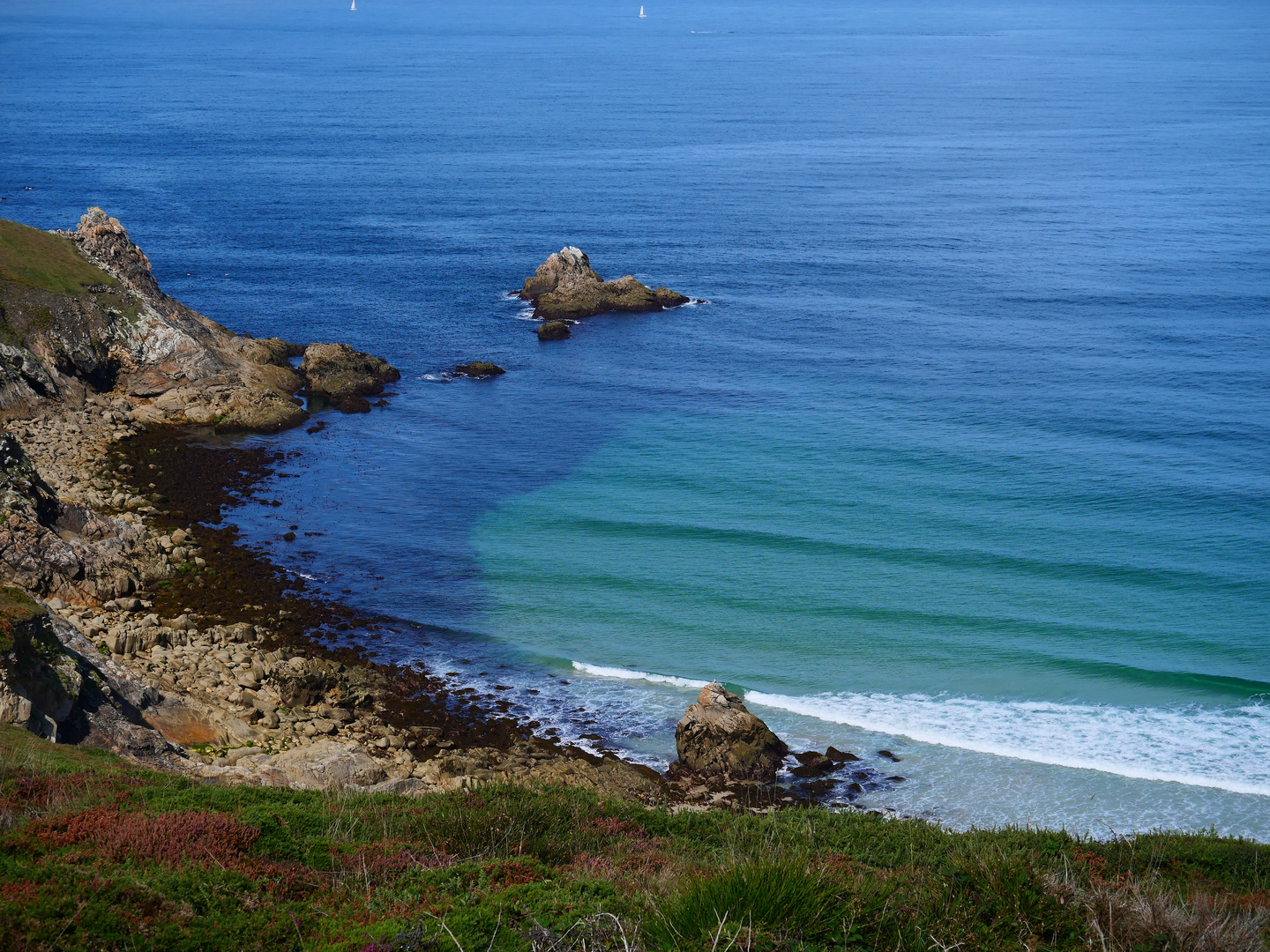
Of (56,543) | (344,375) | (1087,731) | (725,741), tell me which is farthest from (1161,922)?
(344,375)

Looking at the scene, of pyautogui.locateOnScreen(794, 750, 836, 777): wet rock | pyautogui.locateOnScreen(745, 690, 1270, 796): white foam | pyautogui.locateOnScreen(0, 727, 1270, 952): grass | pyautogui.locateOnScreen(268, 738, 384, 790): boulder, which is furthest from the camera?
pyautogui.locateOnScreen(745, 690, 1270, 796): white foam

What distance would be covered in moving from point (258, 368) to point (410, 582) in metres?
24.2

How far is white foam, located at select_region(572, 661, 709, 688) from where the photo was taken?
31.8m

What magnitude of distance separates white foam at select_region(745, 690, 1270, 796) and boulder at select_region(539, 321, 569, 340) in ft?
138

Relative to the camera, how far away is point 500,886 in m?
11.8

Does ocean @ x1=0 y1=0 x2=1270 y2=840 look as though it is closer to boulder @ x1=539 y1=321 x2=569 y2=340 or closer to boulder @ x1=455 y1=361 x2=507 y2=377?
boulder @ x1=455 y1=361 x2=507 y2=377

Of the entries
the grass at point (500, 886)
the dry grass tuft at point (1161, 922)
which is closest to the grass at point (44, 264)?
the grass at point (500, 886)

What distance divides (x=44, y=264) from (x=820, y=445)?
4180cm

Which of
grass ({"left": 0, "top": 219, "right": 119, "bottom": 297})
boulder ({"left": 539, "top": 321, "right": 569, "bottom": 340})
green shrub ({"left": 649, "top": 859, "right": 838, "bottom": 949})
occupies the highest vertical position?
grass ({"left": 0, "top": 219, "right": 119, "bottom": 297})

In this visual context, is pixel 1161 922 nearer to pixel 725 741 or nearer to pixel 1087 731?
pixel 725 741

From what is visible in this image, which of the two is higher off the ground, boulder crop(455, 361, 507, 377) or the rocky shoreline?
boulder crop(455, 361, 507, 377)

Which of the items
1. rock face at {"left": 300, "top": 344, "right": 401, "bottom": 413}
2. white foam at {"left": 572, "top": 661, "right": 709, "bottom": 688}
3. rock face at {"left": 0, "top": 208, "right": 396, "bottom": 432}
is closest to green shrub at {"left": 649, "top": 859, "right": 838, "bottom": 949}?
white foam at {"left": 572, "top": 661, "right": 709, "bottom": 688}

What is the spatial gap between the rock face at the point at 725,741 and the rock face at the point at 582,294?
49618mm

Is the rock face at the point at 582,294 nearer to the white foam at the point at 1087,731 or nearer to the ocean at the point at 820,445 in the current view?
the ocean at the point at 820,445
